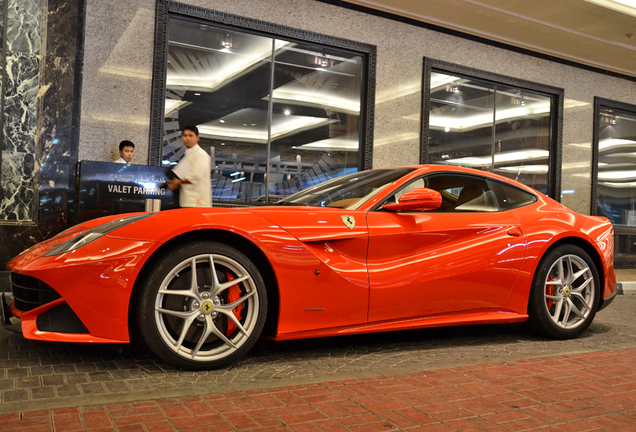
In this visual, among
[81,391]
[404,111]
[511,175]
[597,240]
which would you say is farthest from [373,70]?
[81,391]

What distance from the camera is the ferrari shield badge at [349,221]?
332 cm

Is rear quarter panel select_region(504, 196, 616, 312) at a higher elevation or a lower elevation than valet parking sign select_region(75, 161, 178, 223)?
lower

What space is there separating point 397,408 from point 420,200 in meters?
1.44

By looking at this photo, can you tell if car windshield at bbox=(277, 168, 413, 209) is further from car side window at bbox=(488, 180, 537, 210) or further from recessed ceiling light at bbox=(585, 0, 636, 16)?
recessed ceiling light at bbox=(585, 0, 636, 16)

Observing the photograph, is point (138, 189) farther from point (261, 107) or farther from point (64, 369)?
point (64, 369)

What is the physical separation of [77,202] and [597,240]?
5.86 m

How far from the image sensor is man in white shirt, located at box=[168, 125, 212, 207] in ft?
17.4

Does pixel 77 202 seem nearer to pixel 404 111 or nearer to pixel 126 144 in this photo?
pixel 126 144

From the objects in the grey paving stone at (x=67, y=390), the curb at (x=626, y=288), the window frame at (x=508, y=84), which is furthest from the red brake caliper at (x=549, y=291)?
the window frame at (x=508, y=84)

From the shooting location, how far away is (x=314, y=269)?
10.2 feet

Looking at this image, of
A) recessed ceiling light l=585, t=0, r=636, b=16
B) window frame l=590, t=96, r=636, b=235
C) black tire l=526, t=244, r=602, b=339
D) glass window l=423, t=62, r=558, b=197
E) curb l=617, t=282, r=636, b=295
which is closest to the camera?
black tire l=526, t=244, r=602, b=339

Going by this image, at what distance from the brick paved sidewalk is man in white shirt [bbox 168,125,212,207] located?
10.1ft

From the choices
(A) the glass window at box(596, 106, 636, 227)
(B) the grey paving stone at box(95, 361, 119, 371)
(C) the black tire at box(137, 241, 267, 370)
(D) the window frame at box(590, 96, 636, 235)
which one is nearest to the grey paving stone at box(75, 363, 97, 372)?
(B) the grey paving stone at box(95, 361, 119, 371)

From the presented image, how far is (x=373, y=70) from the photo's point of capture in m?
9.61
